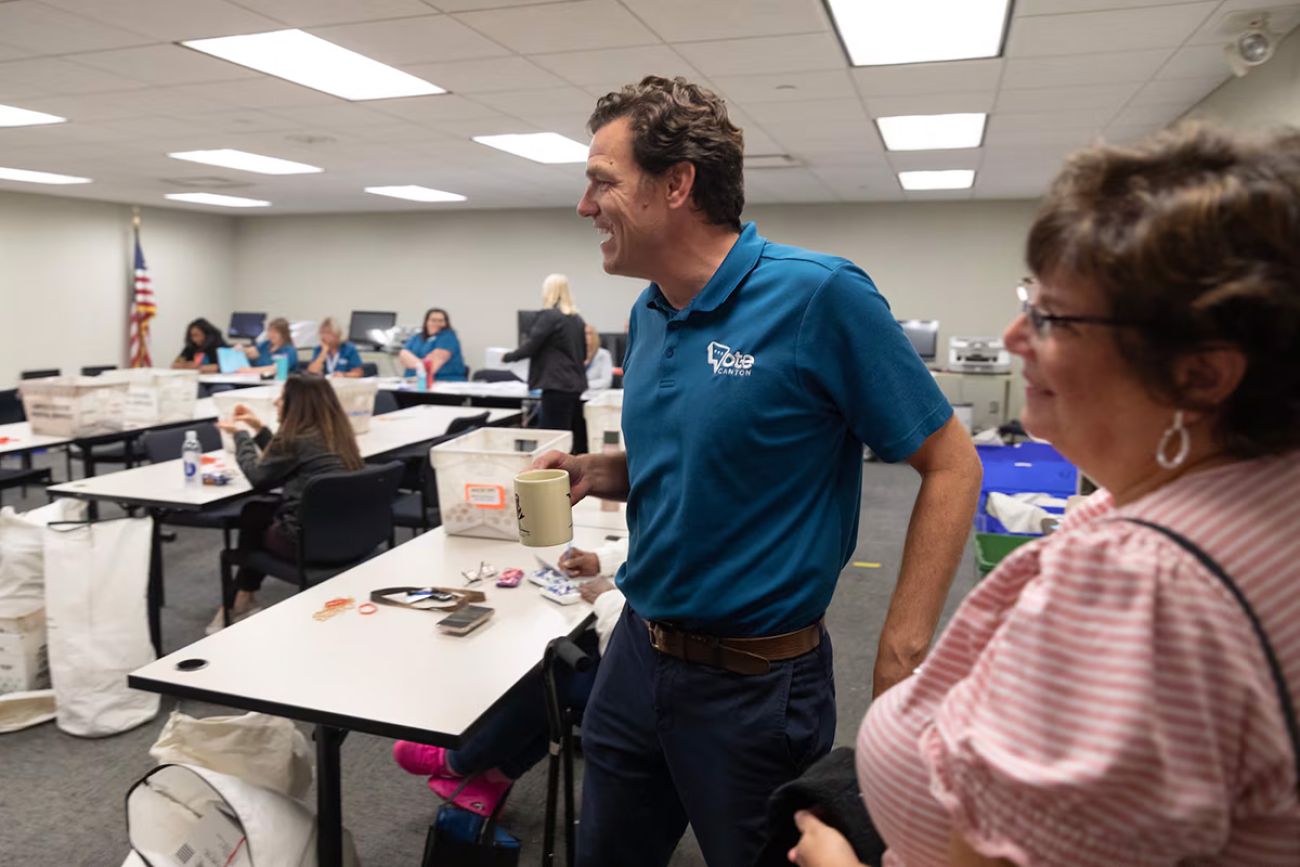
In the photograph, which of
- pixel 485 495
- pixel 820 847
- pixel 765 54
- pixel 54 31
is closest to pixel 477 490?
pixel 485 495

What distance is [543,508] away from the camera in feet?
5.54

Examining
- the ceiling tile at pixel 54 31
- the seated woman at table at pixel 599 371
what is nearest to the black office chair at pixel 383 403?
the seated woman at table at pixel 599 371

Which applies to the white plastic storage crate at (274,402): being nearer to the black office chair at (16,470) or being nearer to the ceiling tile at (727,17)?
the black office chair at (16,470)

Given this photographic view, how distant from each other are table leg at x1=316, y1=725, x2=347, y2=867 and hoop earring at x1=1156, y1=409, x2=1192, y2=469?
1746 mm

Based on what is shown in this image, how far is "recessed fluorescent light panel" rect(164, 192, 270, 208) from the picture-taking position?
32.9 ft

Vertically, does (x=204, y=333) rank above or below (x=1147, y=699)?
below

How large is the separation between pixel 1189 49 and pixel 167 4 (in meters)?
4.37

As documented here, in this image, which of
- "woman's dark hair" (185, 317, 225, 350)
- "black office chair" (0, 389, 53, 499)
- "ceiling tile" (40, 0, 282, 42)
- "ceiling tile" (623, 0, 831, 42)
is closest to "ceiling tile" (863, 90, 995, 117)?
"ceiling tile" (623, 0, 831, 42)

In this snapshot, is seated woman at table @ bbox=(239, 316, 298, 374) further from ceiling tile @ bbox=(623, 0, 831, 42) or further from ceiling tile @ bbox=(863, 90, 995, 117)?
ceiling tile @ bbox=(623, 0, 831, 42)

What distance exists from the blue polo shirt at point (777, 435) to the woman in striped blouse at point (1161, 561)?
0.62m

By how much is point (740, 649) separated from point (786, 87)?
13.2 ft

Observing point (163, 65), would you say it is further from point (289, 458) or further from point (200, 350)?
point (200, 350)

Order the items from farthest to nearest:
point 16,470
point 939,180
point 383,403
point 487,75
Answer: point 939,180 < point 383,403 < point 16,470 < point 487,75

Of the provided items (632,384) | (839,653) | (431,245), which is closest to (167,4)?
(632,384)
